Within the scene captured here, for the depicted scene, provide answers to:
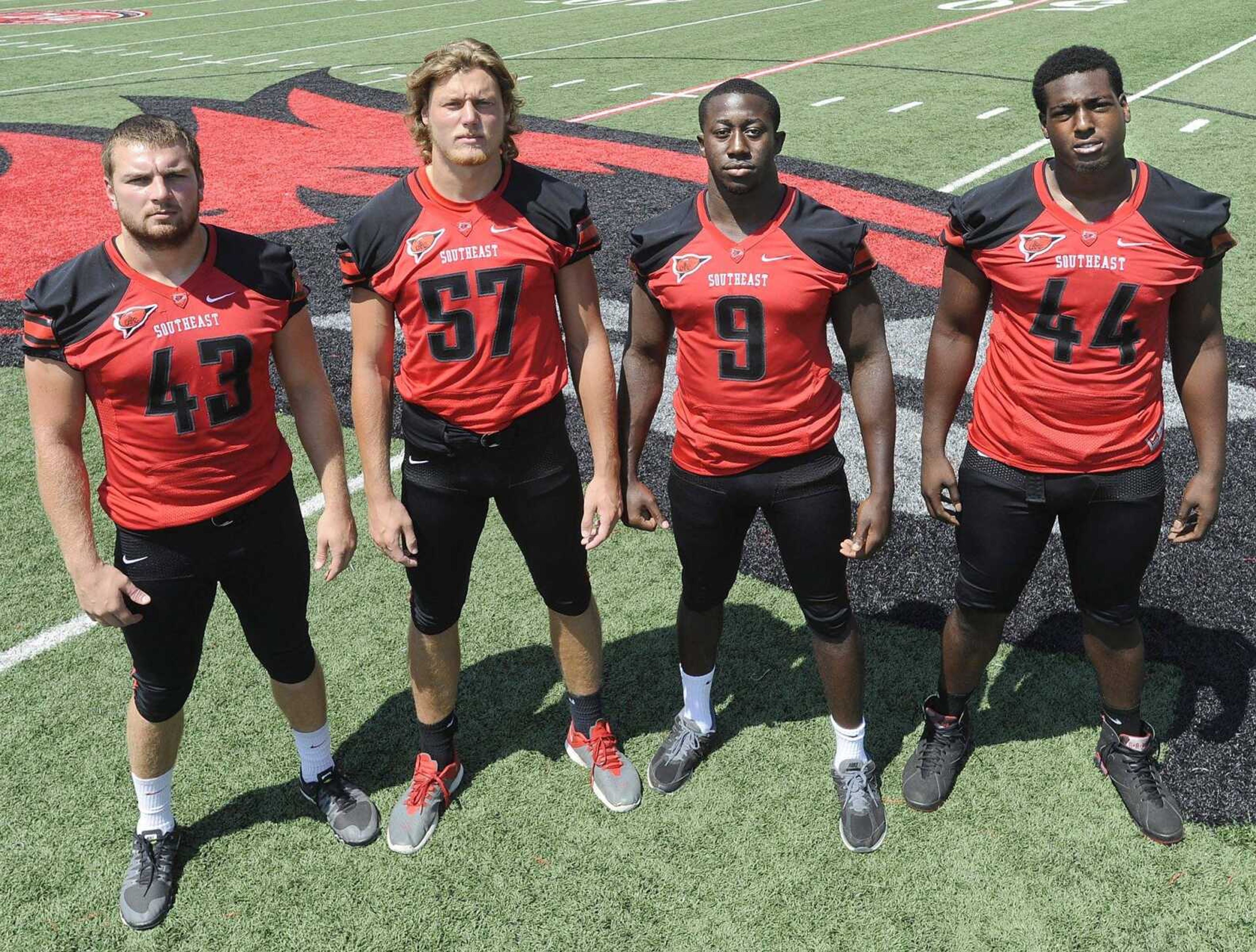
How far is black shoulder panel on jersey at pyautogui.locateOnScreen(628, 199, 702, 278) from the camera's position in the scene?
3402 mm

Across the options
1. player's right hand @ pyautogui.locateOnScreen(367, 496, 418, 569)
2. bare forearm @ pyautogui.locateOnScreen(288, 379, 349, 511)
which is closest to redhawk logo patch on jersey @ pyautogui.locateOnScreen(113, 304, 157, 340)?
bare forearm @ pyautogui.locateOnScreen(288, 379, 349, 511)

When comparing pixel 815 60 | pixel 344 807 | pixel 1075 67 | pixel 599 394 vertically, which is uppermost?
pixel 1075 67

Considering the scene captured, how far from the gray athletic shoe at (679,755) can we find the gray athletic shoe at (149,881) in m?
1.63

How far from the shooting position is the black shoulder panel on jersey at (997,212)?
3.27m

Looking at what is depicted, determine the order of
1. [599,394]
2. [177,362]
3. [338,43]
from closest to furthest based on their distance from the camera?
[177,362], [599,394], [338,43]

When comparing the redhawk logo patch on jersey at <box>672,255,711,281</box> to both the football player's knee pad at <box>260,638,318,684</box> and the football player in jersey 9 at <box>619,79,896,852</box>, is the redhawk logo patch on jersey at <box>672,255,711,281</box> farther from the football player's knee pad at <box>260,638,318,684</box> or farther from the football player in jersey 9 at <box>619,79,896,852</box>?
the football player's knee pad at <box>260,638,318,684</box>

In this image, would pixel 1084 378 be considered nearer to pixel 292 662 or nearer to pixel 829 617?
pixel 829 617

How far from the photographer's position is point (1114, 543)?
11.4ft

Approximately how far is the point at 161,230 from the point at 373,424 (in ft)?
2.73

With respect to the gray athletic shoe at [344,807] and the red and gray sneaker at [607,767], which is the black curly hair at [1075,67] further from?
the gray athletic shoe at [344,807]

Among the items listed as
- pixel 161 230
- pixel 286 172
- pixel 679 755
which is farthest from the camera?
pixel 286 172

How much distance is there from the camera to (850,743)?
3889 mm

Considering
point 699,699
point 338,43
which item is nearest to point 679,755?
point 699,699

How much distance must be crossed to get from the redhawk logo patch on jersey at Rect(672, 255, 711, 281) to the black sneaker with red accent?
1815mm
